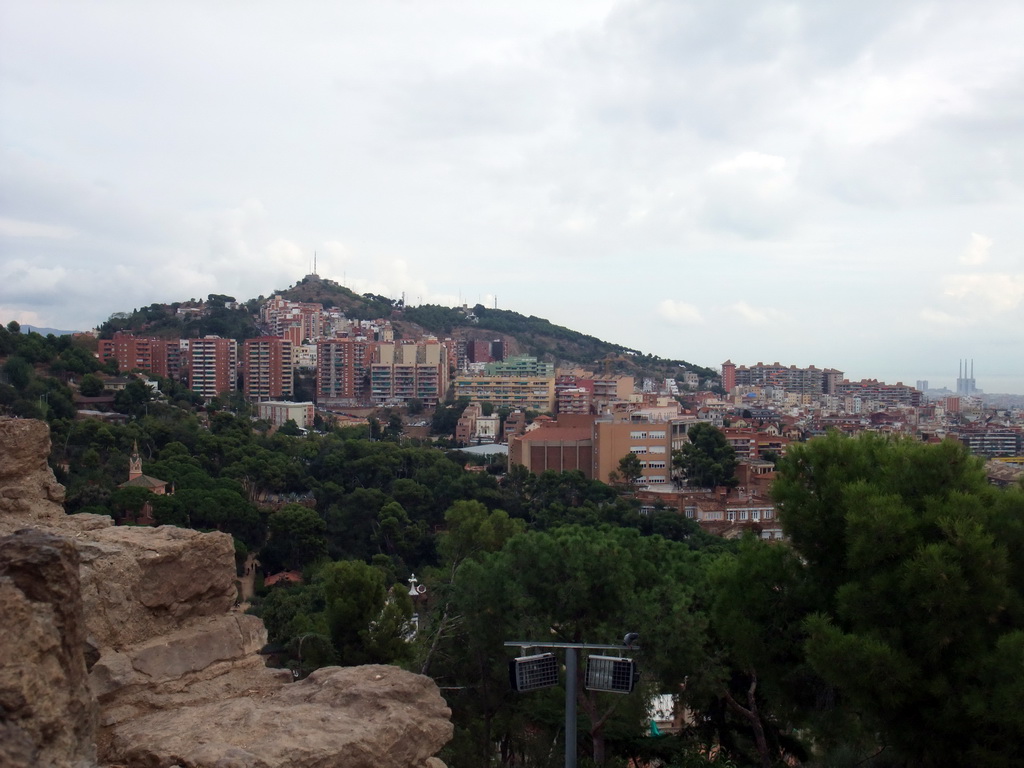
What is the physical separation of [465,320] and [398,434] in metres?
64.2

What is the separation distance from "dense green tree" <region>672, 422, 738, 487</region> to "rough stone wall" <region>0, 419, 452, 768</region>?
36683 millimetres

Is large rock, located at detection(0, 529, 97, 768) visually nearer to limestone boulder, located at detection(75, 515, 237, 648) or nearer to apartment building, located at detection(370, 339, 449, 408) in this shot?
limestone boulder, located at detection(75, 515, 237, 648)

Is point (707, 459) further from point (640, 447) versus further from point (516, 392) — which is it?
point (516, 392)

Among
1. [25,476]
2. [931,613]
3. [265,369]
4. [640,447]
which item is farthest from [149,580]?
[265,369]

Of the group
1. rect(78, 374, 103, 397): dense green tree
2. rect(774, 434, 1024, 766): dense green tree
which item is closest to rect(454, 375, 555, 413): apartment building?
rect(78, 374, 103, 397): dense green tree

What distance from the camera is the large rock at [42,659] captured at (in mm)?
2941

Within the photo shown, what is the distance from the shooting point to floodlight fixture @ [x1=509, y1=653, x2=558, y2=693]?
459cm

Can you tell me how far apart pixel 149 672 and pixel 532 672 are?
2.01 metres

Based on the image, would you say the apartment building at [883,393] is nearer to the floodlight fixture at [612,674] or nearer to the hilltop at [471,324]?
the hilltop at [471,324]

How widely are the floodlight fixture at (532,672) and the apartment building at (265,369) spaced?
77.2 metres

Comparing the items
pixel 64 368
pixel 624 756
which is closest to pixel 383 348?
pixel 64 368

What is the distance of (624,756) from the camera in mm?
8633

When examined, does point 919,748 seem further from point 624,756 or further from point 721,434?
point 721,434

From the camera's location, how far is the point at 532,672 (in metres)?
4.66
